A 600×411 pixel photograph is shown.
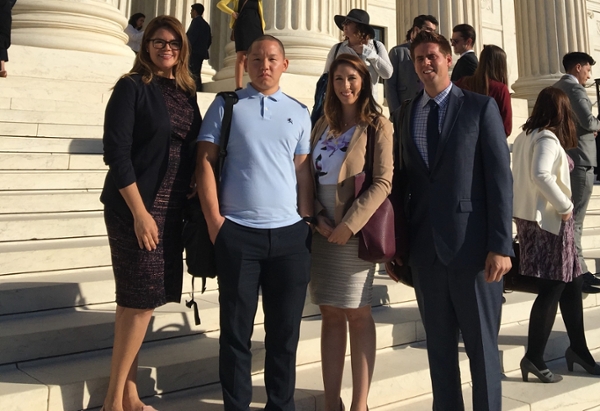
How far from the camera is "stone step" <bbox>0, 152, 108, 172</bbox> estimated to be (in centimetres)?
504

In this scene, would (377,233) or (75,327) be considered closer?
(377,233)

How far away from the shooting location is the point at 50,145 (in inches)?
216

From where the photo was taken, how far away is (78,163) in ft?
17.6

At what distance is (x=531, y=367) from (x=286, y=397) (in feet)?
6.63

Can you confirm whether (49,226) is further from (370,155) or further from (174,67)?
(370,155)

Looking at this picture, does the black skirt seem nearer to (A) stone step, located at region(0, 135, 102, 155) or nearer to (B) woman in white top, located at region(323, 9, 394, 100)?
(B) woman in white top, located at region(323, 9, 394, 100)

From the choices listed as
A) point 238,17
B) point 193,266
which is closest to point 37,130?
point 238,17

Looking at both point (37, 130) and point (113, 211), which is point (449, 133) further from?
point (37, 130)

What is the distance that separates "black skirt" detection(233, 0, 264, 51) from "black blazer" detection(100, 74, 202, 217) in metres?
5.30

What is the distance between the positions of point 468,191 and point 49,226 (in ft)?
11.0

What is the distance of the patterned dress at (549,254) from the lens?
366 cm

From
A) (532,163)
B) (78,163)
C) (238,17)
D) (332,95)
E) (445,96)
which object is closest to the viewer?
(445,96)

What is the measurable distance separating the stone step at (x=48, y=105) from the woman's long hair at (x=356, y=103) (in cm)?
444

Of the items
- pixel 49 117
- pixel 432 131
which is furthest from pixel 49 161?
pixel 432 131
